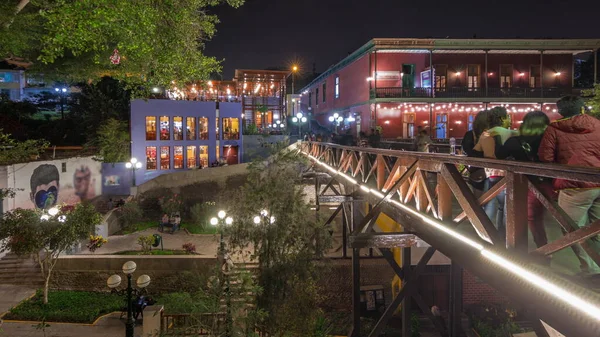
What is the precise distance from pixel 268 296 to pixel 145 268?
8.23 meters

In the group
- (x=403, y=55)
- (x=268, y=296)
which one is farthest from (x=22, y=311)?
(x=403, y=55)

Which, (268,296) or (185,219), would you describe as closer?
(268,296)

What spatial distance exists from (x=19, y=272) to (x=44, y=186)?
21.6 ft

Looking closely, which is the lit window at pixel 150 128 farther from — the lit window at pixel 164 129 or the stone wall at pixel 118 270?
the stone wall at pixel 118 270

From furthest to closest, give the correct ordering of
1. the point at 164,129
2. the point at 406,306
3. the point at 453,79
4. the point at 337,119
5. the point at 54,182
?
the point at 164,129 < the point at 337,119 < the point at 453,79 < the point at 54,182 < the point at 406,306

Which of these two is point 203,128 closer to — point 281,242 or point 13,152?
point 13,152

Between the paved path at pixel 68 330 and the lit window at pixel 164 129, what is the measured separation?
72.9 ft

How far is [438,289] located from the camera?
15.5 m

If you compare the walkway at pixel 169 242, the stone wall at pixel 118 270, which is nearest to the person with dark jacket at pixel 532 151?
the stone wall at pixel 118 270

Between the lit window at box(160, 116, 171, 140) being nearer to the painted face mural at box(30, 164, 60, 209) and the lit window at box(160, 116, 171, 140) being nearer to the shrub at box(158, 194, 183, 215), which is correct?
the shrub at box(158, 194, 183, 215)

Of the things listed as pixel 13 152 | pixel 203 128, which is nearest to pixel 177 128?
pixel 203 128

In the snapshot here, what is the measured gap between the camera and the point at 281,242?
13.6m

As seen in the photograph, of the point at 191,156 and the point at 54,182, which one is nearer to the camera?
the point at 54,182

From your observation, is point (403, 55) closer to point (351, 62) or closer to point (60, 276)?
point (351, 62)
